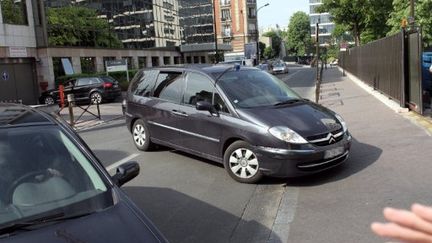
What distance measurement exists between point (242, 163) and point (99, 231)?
4.31 metres

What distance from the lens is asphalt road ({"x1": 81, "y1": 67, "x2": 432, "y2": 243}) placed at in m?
5.23

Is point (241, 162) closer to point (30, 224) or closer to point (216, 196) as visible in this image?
point (216, 196)

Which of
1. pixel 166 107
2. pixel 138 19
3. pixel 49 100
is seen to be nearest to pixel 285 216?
pixel 166 107

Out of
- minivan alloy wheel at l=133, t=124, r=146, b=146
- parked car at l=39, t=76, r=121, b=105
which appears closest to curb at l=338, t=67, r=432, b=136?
minivan alloy wheel at l=133, t=124, r=146, b=146

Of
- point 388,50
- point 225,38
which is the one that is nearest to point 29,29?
point 388,50

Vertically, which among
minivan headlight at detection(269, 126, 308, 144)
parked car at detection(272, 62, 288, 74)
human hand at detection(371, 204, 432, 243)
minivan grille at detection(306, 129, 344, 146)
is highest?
human hand at detection(371, 204, 432, 243)

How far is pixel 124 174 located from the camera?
3967 mm

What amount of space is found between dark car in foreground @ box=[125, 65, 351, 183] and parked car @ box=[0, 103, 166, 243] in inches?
120

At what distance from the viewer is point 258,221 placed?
18.4 ft

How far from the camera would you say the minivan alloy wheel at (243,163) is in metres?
7.00

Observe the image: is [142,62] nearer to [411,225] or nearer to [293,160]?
[293,160]

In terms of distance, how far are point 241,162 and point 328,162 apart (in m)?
1.18

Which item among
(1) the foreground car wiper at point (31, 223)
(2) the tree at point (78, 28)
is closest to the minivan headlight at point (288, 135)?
(1) the foreground car wiper at point (31, 223)

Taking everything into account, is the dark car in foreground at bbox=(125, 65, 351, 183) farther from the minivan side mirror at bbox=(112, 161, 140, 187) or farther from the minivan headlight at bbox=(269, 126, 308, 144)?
the minivan side mirror at bbox=(112, 161, 140, 187)
